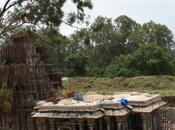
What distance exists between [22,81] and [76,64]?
30.5 m

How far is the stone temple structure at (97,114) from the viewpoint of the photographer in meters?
27.3

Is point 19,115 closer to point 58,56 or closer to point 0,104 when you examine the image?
point 0,104

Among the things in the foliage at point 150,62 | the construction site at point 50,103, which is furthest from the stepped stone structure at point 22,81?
the foliage at point 150,62

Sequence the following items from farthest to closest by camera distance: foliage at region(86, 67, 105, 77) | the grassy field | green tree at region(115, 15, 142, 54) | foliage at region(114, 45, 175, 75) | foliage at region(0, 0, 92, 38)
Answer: green tree at region(115, 15, 142, 54), foliage at region(86, 67, 105, 77), foliage at region(114, 45, 175, 75), the grassy field, foliage at region(0, 0, 92, 38)

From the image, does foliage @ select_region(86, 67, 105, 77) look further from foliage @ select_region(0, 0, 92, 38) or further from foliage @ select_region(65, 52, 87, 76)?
foliage @ select_region(0, 0, 92, 38)

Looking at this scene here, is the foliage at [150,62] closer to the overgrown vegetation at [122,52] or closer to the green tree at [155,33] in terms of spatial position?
the overgrown vegetation at [122,52]

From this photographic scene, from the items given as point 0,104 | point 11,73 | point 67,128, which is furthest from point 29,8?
point 11,73

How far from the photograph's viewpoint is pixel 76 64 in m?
64.0

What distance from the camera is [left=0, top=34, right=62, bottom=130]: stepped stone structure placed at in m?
33.4

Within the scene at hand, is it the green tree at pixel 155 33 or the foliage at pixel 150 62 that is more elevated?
the green tree at pixel 155 33

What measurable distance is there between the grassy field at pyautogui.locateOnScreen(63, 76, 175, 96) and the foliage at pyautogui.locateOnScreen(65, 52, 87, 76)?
8.81 ft

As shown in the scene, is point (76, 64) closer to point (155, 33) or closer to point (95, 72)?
point (95, 72)

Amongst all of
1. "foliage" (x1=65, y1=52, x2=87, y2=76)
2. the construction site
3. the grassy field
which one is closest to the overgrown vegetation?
"foliage" (x1=65, y1=52, x2=87, y2=76)

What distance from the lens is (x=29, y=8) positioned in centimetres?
2248
